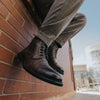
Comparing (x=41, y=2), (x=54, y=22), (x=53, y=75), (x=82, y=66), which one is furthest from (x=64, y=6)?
(x=82, y=66)

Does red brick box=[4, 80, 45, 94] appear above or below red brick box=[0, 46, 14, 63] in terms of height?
below

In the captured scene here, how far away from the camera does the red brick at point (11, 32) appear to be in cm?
41

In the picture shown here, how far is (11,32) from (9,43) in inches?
2.9

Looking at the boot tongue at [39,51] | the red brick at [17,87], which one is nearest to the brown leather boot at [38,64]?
the boot tongue at [39,51]

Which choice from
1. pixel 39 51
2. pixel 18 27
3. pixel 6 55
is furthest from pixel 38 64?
pixel 18 27

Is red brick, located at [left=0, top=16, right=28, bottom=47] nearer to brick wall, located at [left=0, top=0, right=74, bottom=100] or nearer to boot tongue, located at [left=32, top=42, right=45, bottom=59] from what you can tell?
brick wall, located at [left=0, top=0, right=74, bottom=100]

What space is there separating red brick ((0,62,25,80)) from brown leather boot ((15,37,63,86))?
3.4 inches

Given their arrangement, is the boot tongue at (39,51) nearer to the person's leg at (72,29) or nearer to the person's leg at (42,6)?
the person's leg at (72,29)

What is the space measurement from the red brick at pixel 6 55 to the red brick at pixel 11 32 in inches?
4.2

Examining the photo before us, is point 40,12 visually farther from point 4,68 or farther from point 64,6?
point 4,68

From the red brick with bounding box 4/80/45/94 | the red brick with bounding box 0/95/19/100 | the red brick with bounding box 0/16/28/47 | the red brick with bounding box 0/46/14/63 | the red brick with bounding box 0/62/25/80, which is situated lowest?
the red brick with bounding box 0/95/19/100

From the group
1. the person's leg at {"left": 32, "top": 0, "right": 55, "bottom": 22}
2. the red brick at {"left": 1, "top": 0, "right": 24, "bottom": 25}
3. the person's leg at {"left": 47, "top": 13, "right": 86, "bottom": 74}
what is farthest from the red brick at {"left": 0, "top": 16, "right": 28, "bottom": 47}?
the person's leg at {"left": 32, "top": 0, "right": 55, "bottom": 22}

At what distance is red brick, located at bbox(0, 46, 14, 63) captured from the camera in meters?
0.39

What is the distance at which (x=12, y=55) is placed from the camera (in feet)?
1.52
